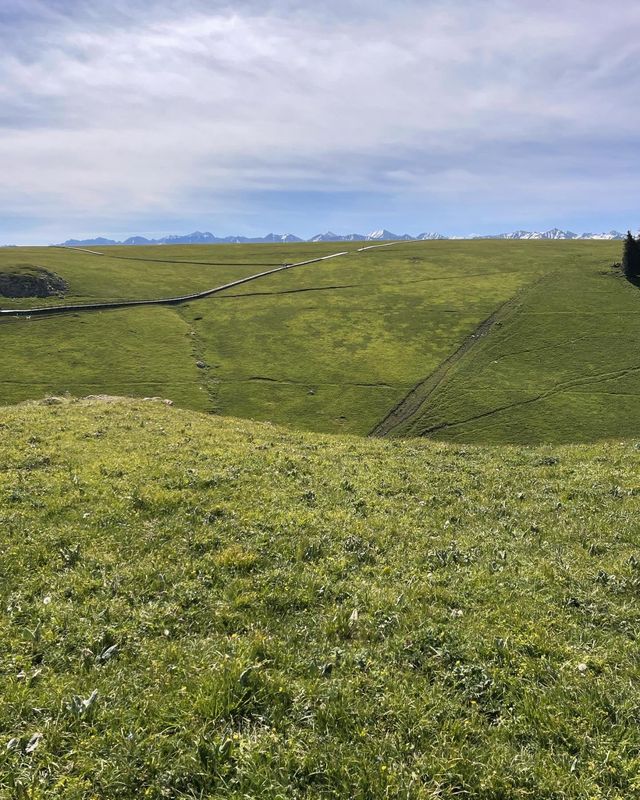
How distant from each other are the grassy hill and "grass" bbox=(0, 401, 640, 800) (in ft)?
221

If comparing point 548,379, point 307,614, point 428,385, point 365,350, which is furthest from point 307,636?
point 365,350

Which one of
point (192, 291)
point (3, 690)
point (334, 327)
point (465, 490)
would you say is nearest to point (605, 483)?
point (465, 490)

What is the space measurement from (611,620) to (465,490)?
9.58 m

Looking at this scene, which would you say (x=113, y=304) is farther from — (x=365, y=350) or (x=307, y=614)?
(x=307, y=614)

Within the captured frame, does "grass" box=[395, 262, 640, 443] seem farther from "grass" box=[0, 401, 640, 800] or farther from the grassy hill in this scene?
"grass" box=[0, 401, 640, 800]

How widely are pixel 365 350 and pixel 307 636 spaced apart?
347 ft

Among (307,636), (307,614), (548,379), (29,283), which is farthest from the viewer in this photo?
(29,283)

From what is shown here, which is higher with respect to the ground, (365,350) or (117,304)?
(117,304)

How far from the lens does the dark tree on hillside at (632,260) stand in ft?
470

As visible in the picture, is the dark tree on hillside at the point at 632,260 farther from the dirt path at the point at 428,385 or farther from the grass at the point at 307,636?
the grass at the point at 307,636

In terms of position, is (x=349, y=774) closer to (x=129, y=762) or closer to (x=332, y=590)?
(x=129, y=762)

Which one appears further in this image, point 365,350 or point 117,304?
point 117,304

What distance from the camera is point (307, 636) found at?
31.6ft

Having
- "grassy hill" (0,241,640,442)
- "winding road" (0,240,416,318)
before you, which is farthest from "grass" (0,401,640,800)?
"winding road" (0,240,416,318)
